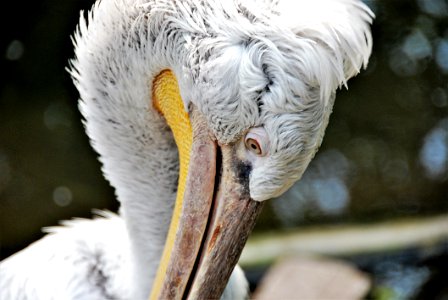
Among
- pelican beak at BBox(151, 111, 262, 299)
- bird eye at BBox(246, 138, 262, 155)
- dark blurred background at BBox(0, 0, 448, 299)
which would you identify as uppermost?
bird eye at BBox(246, 138, 262, 155)

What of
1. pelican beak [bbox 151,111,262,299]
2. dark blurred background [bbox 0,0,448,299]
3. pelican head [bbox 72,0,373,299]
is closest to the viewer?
pelican head [bbox 72,0,373,299]

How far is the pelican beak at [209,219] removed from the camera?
246cm

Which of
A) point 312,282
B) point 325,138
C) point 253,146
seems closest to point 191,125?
point 253,146

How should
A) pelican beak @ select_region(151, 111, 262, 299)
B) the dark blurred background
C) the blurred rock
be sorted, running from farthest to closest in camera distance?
the dark blurred background
the blurred rock
pelican beak @ select_region(151, 111, 262, 299)

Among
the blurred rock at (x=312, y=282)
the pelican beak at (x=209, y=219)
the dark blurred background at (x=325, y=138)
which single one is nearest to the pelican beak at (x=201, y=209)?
the pelican beak at (x=209, y=219)

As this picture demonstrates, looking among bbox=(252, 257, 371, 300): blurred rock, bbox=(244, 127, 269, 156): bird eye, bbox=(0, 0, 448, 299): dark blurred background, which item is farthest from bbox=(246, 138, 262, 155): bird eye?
bbox=(0, 0, 448, 299): dark blurred background

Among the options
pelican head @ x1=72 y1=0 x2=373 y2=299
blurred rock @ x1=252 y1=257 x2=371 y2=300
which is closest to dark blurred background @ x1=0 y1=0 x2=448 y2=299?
blurred rock @ x1=252 y1=257 x2=371 y2=300

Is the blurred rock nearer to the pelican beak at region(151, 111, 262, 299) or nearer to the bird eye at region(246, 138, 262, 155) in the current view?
the pelican beak at region(151, 111, 262, 299)

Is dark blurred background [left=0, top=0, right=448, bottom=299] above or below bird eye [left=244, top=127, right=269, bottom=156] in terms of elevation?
below

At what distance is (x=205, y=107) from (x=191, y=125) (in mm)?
141

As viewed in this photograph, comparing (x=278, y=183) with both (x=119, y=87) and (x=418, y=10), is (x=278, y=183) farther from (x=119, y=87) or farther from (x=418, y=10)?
(x=418, y=10)

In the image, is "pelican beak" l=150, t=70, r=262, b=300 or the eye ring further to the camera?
"pelican beak" l=150, t=70, r=262, b=300

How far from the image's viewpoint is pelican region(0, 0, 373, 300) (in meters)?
2.30

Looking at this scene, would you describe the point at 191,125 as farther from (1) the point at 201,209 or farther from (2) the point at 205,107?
(1) the point at 201,209
